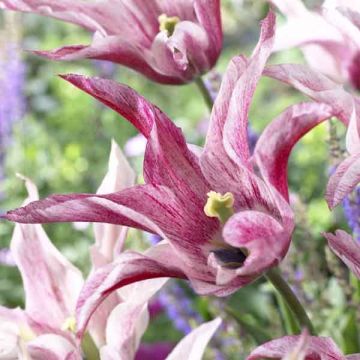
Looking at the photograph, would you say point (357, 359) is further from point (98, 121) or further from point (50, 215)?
point (98, 121)

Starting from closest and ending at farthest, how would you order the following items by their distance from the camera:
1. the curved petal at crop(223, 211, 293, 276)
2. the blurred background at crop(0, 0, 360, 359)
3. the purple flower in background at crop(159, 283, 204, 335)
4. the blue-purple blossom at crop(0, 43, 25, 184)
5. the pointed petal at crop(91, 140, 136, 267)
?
the curved petal at crop(223, 211, 293, 276), the pointed petal at crop(91, 140, 136, 267), the blurred background at crop(0, 0, 360, 359), the purple flower in background at crop(159, 283, 204, 335), the blue-purple blossom at crop(0, 43, 25, 184)

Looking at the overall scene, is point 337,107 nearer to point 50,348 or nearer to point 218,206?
point 218,206

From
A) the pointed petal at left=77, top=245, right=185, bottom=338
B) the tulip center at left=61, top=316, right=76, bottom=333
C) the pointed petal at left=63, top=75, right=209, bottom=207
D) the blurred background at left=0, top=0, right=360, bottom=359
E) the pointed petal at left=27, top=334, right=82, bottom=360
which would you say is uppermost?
the pointed petal at left=63, top=75, right=209, bottom=207

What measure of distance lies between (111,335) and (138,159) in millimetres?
753

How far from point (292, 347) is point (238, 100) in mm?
91

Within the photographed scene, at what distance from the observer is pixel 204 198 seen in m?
0.38

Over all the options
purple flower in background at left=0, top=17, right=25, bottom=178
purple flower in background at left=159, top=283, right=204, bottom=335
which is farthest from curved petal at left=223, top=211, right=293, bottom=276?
purple flower in background at left=0, top=17, right=25, bottom=178

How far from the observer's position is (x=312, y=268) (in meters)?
0.65

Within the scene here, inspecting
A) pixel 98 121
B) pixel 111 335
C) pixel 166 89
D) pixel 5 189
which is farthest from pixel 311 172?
pixel 166 89

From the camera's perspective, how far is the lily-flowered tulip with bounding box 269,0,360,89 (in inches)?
18.7

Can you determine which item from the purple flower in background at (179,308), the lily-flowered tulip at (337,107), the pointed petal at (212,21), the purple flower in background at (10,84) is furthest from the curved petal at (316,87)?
the purple flower in background at (10,84)

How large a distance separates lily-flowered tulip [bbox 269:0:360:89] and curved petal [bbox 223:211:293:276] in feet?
0.46

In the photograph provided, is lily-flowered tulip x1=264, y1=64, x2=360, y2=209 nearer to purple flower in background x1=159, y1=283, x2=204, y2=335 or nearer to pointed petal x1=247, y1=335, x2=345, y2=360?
Result: pointed petal x1=247, y1=335, x2=345, y2=360

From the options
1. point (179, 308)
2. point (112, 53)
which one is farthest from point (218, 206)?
point (179, 308)
